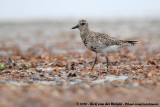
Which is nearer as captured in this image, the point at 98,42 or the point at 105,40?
the point at 98,42

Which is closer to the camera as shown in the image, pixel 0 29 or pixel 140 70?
pixel 140 70

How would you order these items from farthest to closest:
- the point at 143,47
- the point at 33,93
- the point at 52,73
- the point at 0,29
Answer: the point at 0,29
the point at 143,47
the point at 52,73
the point at 33,93

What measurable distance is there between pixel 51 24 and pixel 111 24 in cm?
651

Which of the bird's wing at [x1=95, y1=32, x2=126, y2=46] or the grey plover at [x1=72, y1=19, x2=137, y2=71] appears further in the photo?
the bird's wing at [x1=95, y1=32, x2=126, y2=46]

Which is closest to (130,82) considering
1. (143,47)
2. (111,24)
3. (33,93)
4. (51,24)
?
(33,93)

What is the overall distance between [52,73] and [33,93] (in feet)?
11.0

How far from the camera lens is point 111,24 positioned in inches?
1267

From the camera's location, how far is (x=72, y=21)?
35.6 meters

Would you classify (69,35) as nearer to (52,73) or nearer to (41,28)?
(41,28)

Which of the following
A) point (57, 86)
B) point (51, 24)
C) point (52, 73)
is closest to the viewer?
point (57, 86)

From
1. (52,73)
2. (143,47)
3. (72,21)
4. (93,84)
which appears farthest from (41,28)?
(93,84)

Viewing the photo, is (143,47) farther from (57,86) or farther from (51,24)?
(51,24)

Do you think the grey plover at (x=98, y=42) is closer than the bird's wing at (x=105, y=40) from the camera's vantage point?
Yes

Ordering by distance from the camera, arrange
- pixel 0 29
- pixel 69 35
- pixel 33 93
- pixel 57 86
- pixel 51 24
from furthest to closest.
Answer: pixel 51 24, pixel 0 29, pixel 69 35, pixel 57 86, pixel 33 93
